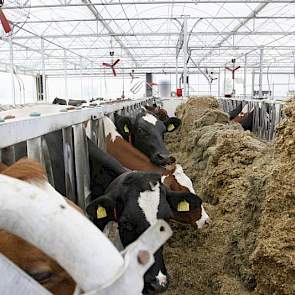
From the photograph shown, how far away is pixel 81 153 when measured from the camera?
3.45 meters

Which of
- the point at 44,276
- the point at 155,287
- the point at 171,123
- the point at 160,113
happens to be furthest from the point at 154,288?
the point at 160,113

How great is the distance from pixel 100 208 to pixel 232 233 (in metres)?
1.32

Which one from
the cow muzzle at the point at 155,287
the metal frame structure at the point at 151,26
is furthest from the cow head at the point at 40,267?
the metal frame structure at the point at 151,26

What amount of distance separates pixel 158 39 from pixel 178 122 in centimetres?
2062

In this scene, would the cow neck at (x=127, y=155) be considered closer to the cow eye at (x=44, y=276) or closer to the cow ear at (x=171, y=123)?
the cow ear at (x=171, y=123)

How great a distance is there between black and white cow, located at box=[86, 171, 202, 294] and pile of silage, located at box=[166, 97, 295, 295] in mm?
603

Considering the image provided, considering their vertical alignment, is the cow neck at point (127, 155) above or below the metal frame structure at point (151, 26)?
below

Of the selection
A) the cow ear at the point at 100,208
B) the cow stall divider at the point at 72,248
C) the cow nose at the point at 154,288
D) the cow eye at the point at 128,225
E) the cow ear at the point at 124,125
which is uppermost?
the cow stall divider at the point at 72,248

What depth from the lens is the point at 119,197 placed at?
3074 mm

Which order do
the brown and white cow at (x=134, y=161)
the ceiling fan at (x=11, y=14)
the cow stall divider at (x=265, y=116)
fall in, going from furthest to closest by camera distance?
the cow stall divider at (x=265, y=116), the brown and white cow at (x=134, y=161), the ceiling fan at (x=11, y=14)

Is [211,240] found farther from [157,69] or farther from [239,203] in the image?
[157,69]

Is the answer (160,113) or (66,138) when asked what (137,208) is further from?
(160,113)

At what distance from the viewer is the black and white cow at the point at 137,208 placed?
2895 mm

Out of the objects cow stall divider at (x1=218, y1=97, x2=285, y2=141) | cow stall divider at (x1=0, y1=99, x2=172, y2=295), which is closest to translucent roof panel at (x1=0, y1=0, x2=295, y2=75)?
cow stall divider at (x1=218, y1=97, x2=285, y2=141)
